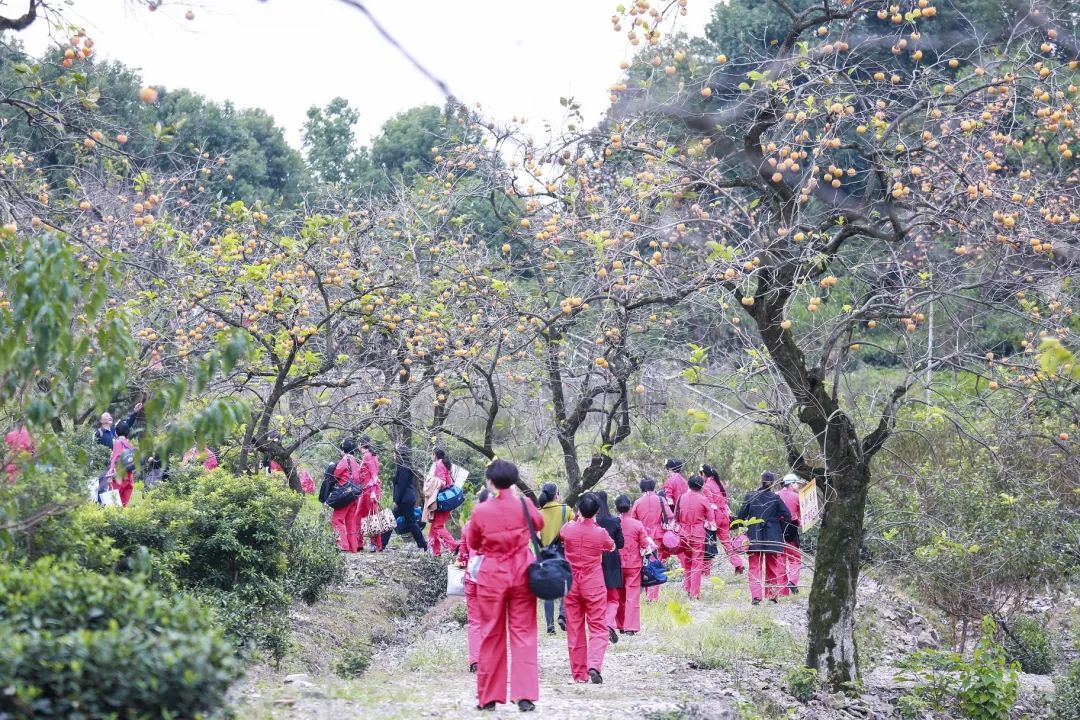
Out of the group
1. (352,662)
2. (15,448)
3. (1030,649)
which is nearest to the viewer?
(15,448)

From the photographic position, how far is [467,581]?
1129 cm

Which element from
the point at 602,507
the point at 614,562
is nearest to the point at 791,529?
the point at 614,562

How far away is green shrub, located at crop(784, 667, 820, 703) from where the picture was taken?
Answer: 35.5 feet

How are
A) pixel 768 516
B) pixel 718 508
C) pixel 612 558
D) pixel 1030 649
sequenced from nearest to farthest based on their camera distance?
1. pixel 612 558
2. pixel 1030 649
3. pixel 768 516
4. pixel 718 508

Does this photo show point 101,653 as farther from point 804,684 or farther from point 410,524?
point 410,524

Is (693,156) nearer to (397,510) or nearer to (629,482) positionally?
(397,510)

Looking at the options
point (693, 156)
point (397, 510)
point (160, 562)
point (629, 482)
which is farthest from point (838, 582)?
point (629, 482)

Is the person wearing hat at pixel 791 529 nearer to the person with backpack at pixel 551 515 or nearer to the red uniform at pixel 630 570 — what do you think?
the red uniform at pixel 630 570

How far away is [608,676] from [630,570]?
1806 mm

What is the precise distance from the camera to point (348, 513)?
17406 mm

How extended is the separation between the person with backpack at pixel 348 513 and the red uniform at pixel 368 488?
6 centimetres

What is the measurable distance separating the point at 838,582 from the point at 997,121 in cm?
417

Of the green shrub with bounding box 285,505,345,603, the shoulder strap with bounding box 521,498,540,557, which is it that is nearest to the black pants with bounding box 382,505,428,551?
the green shrub with bounding box 285,505,345,603

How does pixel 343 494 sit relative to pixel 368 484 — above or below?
below
